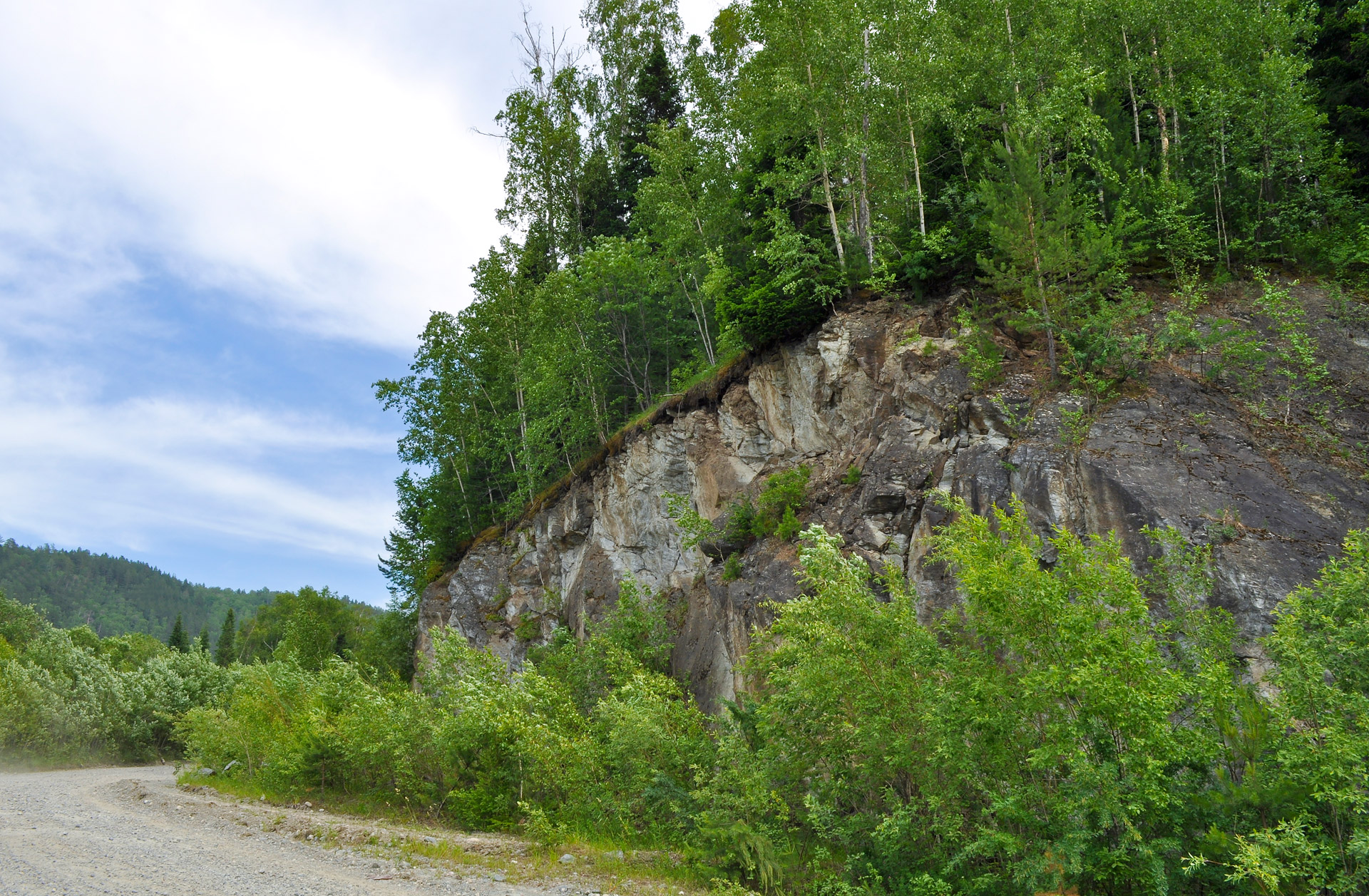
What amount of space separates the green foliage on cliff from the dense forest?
25.9 ft

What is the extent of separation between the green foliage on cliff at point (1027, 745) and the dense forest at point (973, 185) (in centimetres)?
789

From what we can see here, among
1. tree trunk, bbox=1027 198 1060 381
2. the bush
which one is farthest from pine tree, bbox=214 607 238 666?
tree trunk, bbox=1027 198 1060 381

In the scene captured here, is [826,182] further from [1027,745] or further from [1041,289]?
[1027,745]

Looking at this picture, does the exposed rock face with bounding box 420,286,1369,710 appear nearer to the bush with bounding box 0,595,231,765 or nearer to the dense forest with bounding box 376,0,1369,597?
the dense forest with bounding box 376,0,1369,597

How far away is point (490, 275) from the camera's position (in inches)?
1417

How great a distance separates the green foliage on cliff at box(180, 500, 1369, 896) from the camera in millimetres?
6875

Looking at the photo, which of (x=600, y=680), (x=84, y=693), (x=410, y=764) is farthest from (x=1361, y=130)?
(x=84, y=693)

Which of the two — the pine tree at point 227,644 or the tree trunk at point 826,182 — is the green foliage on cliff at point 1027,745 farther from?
the pine tree at point 227,644

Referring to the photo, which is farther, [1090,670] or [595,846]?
[595,846]

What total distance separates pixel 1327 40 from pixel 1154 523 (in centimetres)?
2090

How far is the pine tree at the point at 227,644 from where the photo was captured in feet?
244

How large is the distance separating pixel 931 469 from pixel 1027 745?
8.53m

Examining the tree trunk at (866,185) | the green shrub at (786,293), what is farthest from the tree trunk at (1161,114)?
the green shrub at (786,293)

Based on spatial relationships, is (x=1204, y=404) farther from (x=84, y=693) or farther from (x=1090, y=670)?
(x=84, y=693)
